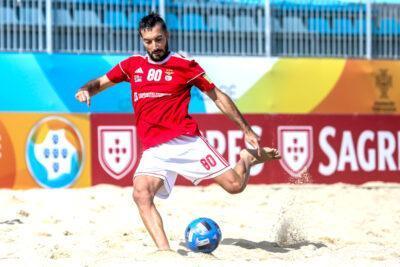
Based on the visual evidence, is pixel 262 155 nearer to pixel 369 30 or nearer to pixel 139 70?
pixel 139 70

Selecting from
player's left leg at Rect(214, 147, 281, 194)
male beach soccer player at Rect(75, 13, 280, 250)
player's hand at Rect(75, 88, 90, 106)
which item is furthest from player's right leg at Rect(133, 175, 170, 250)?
player's hand at Rect(75, 88, 90, 106)

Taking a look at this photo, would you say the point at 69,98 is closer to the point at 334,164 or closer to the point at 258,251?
the point at 334,164

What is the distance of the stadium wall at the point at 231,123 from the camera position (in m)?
11.1

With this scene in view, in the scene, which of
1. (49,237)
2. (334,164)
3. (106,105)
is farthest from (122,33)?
(49,237)

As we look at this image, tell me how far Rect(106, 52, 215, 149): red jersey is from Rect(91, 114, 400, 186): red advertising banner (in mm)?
4726

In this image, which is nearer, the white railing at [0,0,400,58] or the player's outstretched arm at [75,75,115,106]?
the player's outstretched arm at [75,75,115,106]

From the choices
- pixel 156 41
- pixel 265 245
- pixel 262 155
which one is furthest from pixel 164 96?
pixel 265 245

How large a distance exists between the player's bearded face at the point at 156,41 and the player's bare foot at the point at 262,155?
1.19 metres

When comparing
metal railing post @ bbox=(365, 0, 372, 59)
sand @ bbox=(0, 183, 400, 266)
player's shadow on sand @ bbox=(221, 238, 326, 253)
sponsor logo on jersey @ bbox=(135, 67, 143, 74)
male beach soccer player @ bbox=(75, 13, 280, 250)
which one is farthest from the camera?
metal railing post @ bbox=(365, 0, 372, 59)

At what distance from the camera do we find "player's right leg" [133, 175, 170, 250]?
6.48 metres

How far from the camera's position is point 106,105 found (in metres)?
11.6

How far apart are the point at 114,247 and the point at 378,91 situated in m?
6.65

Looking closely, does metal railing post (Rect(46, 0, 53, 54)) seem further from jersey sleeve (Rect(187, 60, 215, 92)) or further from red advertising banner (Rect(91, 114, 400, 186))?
jersey sleeve (Rect(187, 60, 215, 92))

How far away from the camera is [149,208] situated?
6.55 metres
